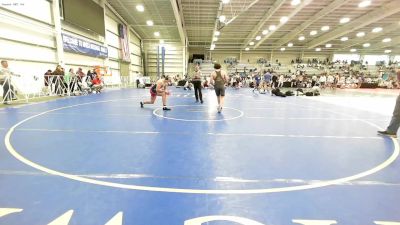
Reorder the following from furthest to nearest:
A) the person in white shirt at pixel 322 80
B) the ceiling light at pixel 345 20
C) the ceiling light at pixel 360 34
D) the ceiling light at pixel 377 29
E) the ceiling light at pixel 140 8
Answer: the ceiling light at pixel 360 34 → the ceiling light at pixel 377 29 → the person in white shirt at pixel 322 80 → the ceiling light at pixel 345 20 → the ceiling light at pixel 140 8

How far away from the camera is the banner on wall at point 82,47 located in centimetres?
1614

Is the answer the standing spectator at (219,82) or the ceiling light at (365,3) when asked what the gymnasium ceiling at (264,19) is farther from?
the standing spectator at (219,82)

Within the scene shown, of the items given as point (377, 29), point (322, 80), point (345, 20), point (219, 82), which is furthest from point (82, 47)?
point (377, 29)

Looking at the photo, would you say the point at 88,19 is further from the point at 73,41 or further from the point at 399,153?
the point at 399,153

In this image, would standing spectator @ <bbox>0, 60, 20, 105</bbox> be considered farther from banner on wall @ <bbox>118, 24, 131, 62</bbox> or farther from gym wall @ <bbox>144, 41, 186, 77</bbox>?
gym wall @ <bbox>144, 41, 186, 77</bbox>

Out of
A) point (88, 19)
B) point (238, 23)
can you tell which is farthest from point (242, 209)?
point (238, 23)

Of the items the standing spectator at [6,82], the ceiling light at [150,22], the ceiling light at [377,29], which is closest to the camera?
the standing spectator at [6,82]

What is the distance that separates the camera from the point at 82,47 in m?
17.7

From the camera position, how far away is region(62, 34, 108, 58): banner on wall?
16.1 metres

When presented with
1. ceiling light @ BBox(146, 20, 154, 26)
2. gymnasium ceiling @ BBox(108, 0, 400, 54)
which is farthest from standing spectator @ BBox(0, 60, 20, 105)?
ceiling light @ BBox(146, 20, 154, 26)

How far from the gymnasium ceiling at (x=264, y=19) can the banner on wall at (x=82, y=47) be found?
480 cm

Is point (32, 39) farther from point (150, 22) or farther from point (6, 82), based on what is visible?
point (150, 22)

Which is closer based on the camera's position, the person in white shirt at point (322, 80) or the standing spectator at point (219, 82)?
the standing spectator at point (219, 82)

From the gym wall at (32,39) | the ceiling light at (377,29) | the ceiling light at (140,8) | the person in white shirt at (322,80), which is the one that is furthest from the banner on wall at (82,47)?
the ceiling light at (377,29)
